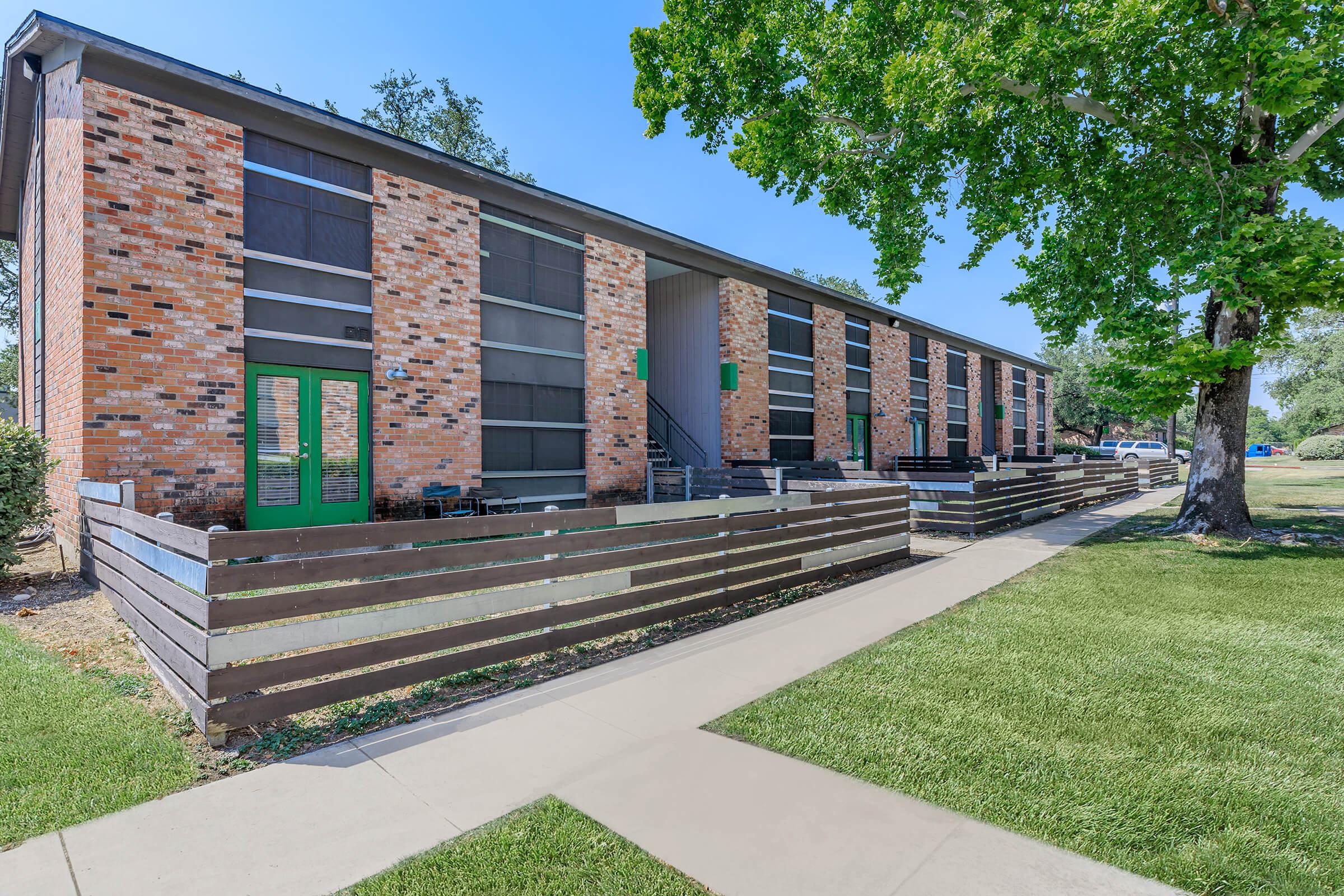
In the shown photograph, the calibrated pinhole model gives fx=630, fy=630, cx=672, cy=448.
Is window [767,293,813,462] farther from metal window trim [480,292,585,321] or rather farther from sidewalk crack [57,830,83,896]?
sidewalk crack [57,830,83,896]

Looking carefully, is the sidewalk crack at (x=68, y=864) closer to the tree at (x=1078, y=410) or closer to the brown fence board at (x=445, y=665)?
the brown fence board at (x=445, y=665)

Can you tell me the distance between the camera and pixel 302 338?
869cm

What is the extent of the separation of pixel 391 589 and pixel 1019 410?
34445 millimetres

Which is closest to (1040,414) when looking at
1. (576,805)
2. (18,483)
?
(576,805)

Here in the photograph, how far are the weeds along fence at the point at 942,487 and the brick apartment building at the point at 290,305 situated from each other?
4.90 feet

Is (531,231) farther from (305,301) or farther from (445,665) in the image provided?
(445,665)

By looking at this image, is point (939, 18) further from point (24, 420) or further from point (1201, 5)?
point (24, 420)

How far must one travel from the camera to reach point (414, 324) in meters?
9.78

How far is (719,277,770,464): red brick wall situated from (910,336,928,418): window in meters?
9.31

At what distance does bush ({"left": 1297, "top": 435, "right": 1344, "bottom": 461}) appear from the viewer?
A: 44.2m

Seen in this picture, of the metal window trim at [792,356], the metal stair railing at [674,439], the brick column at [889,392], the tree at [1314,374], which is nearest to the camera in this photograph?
the metal stair railing at [674,439]

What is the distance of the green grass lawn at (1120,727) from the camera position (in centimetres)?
256

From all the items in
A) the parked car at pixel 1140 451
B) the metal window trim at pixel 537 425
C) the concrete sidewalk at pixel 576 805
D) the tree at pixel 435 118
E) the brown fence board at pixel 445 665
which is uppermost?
the tree at pixel 435 118

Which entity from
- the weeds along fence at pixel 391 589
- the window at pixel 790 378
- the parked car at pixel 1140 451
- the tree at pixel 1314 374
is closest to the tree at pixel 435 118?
the window at pixel 790 378
